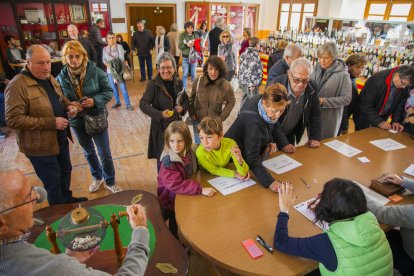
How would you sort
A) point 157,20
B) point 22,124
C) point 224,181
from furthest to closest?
point 157,20 < point 22,124 < point 224,181

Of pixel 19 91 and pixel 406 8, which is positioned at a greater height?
pixel 406 8

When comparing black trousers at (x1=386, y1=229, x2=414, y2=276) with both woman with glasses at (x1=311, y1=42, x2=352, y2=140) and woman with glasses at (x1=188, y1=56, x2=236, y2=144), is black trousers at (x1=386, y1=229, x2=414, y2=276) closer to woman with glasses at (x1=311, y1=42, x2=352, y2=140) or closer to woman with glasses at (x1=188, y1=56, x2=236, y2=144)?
woman with glasses at (x1=311, y1=42, x2=352, y2=140)

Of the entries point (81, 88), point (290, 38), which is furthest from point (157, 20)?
point (81, 88)

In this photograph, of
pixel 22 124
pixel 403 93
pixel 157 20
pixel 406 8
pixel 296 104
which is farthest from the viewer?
pixel 157 20

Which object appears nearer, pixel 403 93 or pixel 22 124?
pixel 22 124

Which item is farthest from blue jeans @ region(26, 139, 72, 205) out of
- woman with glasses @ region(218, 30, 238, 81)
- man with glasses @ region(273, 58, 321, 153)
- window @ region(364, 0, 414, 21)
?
window @ region(364, 0, 414, 21)

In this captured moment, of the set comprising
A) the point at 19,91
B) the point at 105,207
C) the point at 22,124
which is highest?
the point at 19,91

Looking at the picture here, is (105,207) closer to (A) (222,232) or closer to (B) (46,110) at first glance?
(A) (222,232)

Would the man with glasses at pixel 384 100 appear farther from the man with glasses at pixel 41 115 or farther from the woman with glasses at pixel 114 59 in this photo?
the woman with glasses at pixel 114 59

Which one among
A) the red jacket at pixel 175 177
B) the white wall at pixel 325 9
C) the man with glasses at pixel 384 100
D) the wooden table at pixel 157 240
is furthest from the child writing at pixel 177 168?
the white wall at pixel 325 9

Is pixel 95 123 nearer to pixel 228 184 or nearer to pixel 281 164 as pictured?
pixel 228 184

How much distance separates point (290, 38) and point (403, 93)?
154 inches

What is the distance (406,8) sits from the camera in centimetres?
790

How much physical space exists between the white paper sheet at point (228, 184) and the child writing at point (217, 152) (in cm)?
3
